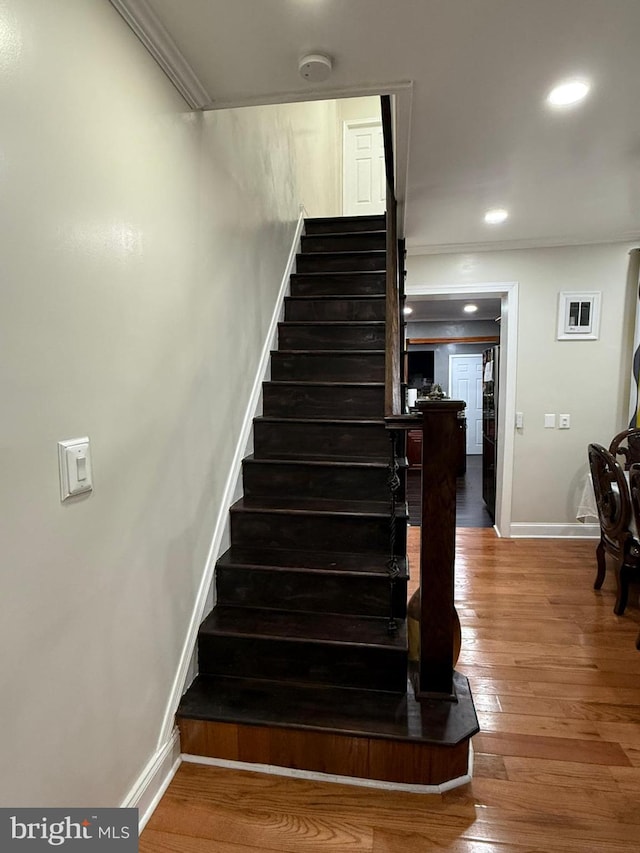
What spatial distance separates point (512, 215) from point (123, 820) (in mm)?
3720

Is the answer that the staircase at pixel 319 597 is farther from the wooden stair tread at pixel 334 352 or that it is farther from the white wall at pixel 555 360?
the white wall at pixel 555 360

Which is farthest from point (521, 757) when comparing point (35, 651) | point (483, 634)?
point (35, 651)

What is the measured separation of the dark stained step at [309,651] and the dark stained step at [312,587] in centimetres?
7

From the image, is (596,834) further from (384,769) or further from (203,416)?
(203,416)

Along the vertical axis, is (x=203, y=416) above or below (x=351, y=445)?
above

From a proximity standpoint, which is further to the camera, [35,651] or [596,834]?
[596,834]

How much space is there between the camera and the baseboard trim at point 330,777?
1513 millimetres

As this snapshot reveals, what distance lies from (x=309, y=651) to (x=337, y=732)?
0.30 m

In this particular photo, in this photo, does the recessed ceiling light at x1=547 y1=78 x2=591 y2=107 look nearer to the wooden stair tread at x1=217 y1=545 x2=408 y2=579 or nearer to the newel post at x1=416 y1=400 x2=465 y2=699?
the newel post at x1=416 y1=400 x2=465 y2=699

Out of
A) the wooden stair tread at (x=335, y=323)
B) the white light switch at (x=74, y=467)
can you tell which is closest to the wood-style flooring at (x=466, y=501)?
the wooden stair tread at (x=335, y=323)

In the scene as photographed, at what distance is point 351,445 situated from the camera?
252 centimetres

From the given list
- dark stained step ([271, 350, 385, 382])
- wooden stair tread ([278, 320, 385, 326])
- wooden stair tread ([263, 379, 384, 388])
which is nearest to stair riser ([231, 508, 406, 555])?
wooden stair tread ([263, 379, 384, 388])

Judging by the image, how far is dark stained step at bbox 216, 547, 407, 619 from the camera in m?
1.93

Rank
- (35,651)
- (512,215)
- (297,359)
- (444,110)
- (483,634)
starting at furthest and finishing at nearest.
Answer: (512,215) < (297,359) < (483,634) < (444,110) < (35,651)
